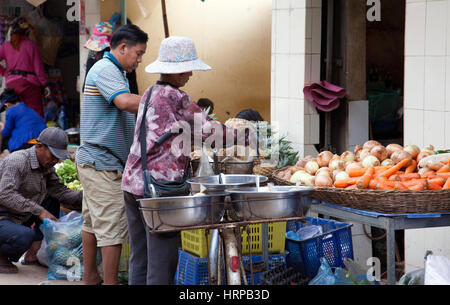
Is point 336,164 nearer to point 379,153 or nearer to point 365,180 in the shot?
point 379,153

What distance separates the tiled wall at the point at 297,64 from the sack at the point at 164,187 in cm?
259

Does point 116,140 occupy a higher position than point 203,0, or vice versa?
point 203,0

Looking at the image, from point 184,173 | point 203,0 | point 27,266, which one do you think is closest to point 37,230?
point 27,266

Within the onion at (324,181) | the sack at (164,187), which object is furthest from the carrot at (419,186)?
the sack at (164,187)

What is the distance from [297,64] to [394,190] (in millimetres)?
2867

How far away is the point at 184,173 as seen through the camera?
441 centimetres

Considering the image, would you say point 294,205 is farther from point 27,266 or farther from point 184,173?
point 27,266

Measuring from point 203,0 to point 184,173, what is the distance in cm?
455

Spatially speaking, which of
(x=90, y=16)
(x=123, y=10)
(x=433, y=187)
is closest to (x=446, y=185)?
(x=433, y=187)

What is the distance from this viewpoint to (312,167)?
5031 mm

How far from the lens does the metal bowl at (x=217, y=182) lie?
4.00 m

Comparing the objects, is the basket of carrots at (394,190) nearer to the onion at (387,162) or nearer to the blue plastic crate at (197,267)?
the onion at (387,162)

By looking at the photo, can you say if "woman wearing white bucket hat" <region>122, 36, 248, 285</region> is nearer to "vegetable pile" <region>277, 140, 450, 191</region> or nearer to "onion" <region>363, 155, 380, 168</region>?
"vegetable pile" <region>277, 140, 450, 191</region>

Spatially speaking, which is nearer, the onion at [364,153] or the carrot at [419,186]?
the carrot at [419,186]
